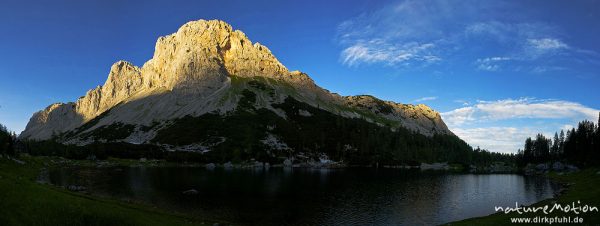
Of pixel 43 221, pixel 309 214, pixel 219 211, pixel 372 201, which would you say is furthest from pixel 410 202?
pixel 43 221

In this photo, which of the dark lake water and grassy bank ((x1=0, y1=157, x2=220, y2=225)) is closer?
grassy bank ((x1=0, y1=157, x2=220, y2=225))

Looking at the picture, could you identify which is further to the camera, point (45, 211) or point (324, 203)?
point (324, 203)

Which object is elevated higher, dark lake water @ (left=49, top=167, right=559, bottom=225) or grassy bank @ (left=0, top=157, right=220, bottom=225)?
grassy bank @ (left=0, top=157, right=220, bottom=225)

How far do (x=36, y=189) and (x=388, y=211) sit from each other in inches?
2421

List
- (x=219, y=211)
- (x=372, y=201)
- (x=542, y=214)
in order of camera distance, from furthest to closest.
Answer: (x=372, y=201)
(x=219, y=211)
(x=542, y=214)

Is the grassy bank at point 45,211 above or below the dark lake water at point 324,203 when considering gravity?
above

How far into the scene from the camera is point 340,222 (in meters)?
69.4

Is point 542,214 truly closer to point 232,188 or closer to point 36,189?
point 36,189

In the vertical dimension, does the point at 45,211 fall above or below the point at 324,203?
above

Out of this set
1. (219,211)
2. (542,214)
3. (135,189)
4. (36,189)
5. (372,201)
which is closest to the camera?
(36,189)

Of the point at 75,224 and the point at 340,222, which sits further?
the point at 340,222

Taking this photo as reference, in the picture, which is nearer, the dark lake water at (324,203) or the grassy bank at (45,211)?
the grassy bank at (45,211)

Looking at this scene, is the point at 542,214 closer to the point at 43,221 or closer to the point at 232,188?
the point at 43,221

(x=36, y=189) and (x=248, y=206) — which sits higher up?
(x=36, y=189)
